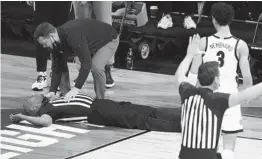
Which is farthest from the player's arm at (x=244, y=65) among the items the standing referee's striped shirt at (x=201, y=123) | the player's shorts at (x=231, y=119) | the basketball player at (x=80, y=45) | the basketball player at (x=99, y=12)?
the basketball player at (x=99, y=12)

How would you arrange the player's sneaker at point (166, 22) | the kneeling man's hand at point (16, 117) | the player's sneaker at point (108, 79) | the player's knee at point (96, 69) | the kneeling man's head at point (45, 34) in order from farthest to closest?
the player's sneaker at point (166, 22)
the player's sneaker at point (108, 79)
the player's knee at point (96, 69)
the kneeling man's hand at point (16, 117)
the kneeling man's head at point (45, 34)

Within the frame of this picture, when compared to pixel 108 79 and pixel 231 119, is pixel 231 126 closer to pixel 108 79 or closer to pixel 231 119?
pixel 231 119

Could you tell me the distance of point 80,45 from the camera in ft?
23.4

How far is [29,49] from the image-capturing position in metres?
11.3

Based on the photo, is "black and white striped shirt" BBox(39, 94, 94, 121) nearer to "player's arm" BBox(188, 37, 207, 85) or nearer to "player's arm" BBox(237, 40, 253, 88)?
"player's arm" BBox(188, 37, 207, 85)

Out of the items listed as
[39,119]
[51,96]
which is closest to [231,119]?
[39,119]

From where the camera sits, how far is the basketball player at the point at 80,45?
6.98 meters

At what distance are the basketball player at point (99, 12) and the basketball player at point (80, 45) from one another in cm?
77

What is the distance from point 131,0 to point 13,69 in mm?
1917

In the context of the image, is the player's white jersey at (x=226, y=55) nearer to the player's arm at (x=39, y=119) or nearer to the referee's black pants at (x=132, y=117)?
the referee's black pants at (x=132, y=117)

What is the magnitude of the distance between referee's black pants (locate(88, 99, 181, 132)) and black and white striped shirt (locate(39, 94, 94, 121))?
0.08m

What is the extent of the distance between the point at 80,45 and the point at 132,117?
0.87 meters

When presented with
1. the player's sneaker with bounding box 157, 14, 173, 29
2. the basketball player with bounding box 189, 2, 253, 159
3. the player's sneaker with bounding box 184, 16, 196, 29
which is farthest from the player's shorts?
the player's sneaker with bounding box 157, 14, 173, 29

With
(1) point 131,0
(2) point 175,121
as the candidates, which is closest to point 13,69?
(1) point 131,0
